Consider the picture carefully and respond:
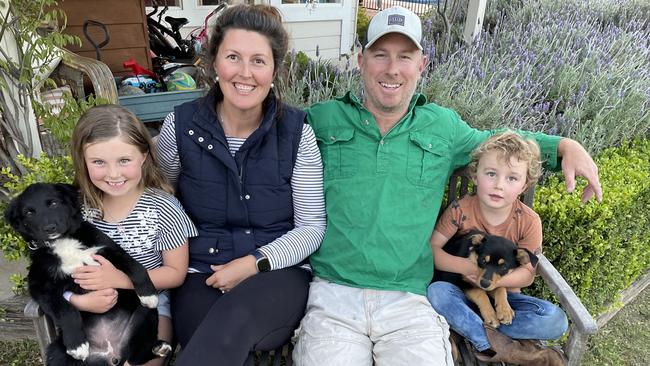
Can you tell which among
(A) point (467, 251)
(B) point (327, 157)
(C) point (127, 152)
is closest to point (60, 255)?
(C) point (127, 152)

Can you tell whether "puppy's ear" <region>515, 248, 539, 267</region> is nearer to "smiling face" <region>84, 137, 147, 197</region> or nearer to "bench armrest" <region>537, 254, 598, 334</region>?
"bench armrest" <region>537, 254, 598, 334</region>

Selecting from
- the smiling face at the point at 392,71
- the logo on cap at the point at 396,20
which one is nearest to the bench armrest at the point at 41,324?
the smiling face at the point at 392,71

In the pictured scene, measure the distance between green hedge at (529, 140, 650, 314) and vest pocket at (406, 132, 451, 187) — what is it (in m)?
0.89

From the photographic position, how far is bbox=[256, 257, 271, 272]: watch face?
7.25 ft

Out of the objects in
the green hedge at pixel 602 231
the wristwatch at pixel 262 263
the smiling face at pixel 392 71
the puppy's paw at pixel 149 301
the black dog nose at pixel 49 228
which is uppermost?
the smiling face at pixel 392 71

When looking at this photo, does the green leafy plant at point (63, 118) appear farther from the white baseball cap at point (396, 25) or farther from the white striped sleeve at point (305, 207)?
the white baseball cap at point (396, 25)

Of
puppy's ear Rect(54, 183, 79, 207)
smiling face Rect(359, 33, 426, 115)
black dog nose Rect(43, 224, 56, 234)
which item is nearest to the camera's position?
black dog nose Rect(43, 224, 56, 234)

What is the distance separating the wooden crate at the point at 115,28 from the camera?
497cm

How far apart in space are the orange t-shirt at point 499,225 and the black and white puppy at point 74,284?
1471mm

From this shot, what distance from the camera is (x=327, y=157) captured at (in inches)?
A: 97.4

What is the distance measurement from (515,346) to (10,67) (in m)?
3.01

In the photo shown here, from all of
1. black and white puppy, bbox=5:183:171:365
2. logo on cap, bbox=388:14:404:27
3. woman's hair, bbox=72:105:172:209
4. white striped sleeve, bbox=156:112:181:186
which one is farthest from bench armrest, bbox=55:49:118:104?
logo on cap, bbox=388:14:404:27

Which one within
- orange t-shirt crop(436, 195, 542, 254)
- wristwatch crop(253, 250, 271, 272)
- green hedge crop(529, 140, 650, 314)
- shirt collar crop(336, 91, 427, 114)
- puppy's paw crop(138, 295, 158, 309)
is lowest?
green hedge crop(529, 140, 650, 314)

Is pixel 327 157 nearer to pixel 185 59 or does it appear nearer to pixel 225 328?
pixel 225 328
